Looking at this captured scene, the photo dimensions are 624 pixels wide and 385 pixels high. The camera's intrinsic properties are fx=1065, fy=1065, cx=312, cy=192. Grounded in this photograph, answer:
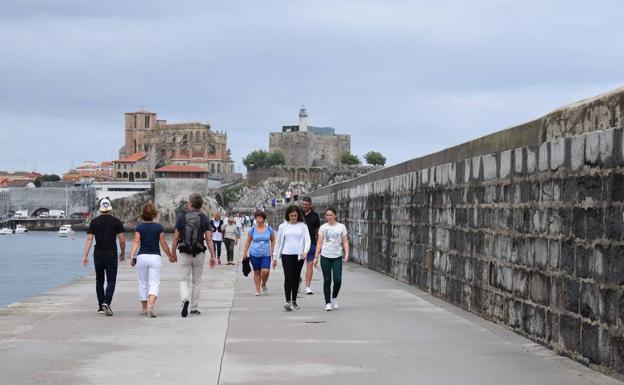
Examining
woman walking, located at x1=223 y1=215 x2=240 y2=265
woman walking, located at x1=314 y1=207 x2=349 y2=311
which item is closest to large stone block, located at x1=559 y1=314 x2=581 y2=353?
woman walking, located at x1=314 y1=207 x2=349 y2=311

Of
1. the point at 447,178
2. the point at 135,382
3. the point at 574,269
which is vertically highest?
the point at 447,178

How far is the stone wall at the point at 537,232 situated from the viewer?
9164mm

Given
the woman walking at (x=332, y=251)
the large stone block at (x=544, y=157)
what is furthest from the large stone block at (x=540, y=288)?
the woman walking at (x=332, y=251)

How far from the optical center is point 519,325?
11898 millimetres

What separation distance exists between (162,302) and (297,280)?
2639mm

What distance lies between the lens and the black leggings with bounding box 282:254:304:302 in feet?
50.6

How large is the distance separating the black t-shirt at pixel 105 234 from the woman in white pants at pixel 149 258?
0.34 meters

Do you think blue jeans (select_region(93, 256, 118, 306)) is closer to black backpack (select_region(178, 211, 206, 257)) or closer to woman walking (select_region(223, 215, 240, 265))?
black backpack (select_region(178, 211, 206, 257))

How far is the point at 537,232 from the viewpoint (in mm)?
11273

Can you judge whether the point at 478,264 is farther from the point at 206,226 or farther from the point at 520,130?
the point at 206,226

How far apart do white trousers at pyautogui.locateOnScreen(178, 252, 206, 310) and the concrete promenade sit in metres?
0.38

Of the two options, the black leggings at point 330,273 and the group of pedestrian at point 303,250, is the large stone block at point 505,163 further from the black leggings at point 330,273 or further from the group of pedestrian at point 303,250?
the black leggings at point 330,273

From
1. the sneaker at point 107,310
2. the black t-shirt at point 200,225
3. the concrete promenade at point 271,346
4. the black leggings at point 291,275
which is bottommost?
the concrete promenade at point 271,346

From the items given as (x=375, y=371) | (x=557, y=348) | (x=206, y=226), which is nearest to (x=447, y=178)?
(x=206, y=226)
